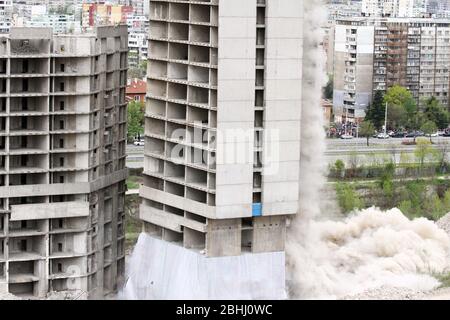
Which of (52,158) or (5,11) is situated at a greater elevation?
(5,11)

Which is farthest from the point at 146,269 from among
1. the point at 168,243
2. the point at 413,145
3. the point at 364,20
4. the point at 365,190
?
the point at 364,20

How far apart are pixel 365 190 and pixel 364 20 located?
26.4 meters

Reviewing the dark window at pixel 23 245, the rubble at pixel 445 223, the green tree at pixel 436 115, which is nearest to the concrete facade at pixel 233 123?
the dark window at pixel 23 245

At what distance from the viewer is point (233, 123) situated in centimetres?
5134

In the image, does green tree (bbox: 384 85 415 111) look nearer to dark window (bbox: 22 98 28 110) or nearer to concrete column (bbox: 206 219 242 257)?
concrete column (bbox: 206 219 242 257)

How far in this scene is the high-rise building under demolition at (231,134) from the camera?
168 feet

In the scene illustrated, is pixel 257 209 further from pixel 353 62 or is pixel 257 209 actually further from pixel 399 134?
pixel 353 62

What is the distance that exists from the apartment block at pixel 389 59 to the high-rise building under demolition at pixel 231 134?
41.9 meters

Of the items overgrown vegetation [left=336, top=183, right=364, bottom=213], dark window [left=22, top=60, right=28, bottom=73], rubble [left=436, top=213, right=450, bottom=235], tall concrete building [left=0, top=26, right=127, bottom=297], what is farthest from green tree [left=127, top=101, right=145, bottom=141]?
dark window [left=22, top=60, right=28, bottom=73]

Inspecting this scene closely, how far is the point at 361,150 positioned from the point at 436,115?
10.5 metres

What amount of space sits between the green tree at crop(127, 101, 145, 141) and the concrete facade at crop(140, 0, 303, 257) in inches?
946

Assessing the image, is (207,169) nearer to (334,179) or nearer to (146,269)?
(146,269)

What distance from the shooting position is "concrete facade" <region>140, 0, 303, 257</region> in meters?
51.2

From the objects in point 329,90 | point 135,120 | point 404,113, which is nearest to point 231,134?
point 135,120
